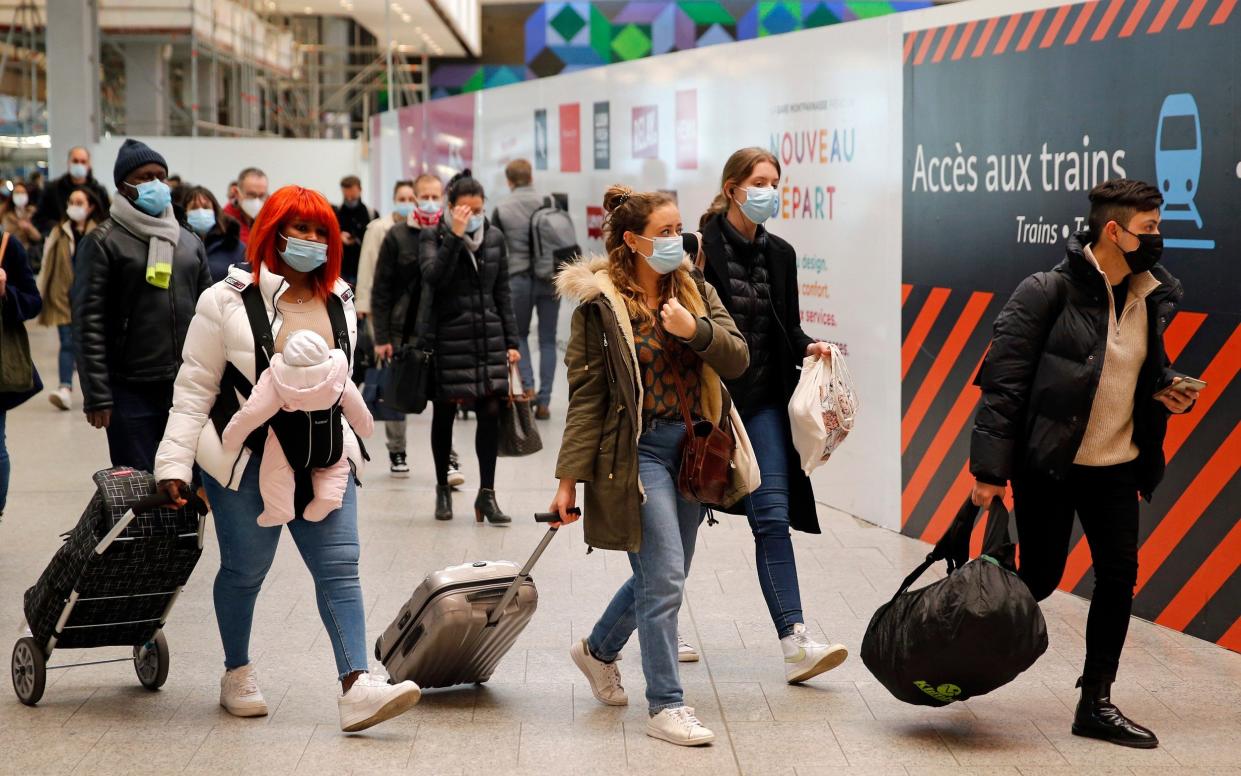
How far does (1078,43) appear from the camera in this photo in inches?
240

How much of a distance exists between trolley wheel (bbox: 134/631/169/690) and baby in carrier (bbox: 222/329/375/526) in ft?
2.48

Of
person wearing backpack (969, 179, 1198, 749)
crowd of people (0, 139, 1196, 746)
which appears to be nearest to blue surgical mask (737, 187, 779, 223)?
crowd of people (0, 139, 1196, 746)

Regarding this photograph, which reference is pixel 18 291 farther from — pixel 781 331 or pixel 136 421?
pixel 781 331

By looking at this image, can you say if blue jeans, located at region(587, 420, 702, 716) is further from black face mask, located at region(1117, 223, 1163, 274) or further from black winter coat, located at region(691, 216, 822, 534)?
black face mask, located at region(1117, 223, 1163, 274)

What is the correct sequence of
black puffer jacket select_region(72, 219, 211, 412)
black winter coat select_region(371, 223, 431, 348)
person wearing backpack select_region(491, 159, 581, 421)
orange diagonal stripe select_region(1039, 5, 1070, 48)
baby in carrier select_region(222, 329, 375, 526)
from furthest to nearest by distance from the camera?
1. person wearing backpack select_region(491, 159, 581, 421)
2. black winter coat select_region(371, 223, 431, 348)
3. orange diagonal stripe select_region(1039, 5, 1070, 48)
4. black puffer jacket select_region(72, 219, 211, 412)
5. baby in carrier select_region(222, 329, 375, 526)

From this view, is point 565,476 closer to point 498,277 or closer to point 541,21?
point 498,277

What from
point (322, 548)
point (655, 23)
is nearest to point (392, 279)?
point (322, 548)

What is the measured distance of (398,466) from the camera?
30.0ft

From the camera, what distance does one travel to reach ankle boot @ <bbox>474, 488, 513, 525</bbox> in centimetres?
762

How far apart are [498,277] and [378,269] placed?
705mm

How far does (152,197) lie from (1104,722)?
372 centimetres

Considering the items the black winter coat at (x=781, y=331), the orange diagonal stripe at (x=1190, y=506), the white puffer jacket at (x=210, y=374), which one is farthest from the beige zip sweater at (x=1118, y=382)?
the white puffer jacket at (x=210, y=374)

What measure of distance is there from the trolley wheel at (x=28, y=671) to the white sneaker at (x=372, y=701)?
38.6 inches

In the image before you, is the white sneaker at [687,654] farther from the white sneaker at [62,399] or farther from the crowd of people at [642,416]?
the white sneaker at [62,399]
